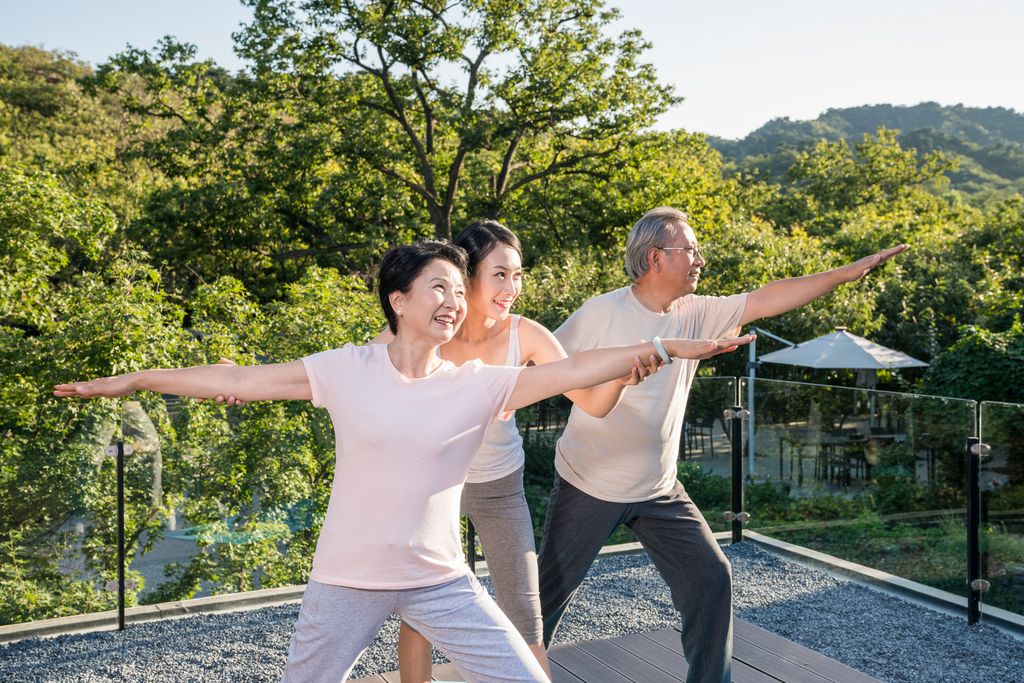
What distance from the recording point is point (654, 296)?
2.67 metres

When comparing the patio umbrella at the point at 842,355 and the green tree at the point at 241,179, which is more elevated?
the green tree at the point at 241,179

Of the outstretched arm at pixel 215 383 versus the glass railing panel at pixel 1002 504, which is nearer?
the outstretched arm at pixel 215 383

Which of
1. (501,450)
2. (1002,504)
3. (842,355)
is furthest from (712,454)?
(842,355)

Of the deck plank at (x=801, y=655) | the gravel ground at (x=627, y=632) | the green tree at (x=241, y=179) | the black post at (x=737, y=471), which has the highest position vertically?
the green tree at (x=241, y=179)

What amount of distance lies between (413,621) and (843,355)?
930 centimetres

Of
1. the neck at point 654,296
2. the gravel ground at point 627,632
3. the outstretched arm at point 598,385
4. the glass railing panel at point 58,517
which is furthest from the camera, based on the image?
the glass railing panel at point 58,517

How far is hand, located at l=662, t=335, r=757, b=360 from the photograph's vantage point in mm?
1549

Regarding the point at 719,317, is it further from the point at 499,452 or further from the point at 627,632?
the point at 627,632

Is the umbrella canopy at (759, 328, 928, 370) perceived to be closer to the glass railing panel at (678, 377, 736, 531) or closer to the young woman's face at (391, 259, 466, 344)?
the glass railing panel at (678, 377, 736, 531)

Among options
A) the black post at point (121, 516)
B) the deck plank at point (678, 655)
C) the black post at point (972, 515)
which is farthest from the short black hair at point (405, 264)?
the black post at point (972, 515)

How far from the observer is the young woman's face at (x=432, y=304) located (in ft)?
5.85

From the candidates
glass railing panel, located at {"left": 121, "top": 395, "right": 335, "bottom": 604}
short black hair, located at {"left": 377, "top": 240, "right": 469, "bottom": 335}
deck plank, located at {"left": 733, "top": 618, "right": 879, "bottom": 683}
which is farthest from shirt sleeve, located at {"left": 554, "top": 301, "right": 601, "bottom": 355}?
glass railing panel, located at {"left": 121, "top": 395, "right": 335, "bottom": 604}

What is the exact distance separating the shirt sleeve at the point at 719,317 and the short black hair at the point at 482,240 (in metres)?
0.70

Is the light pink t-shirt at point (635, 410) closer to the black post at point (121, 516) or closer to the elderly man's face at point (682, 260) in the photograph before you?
the elderly man's face at point (682, 260)
